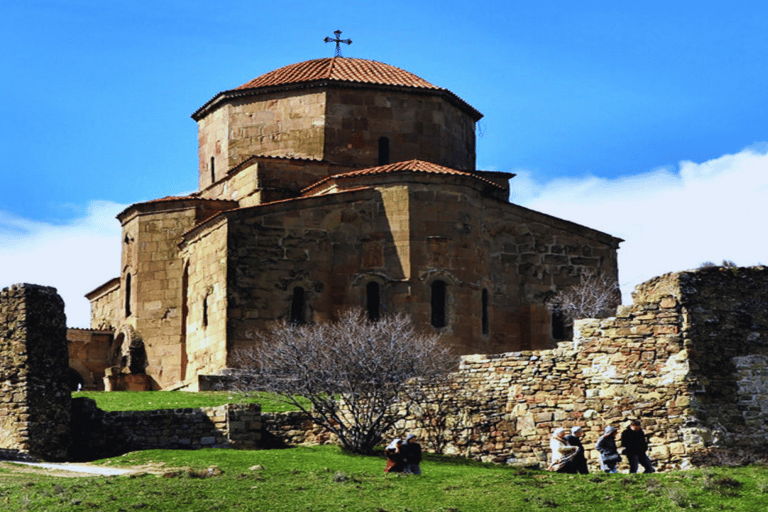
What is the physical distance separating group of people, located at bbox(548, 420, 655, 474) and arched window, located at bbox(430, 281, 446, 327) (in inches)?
486

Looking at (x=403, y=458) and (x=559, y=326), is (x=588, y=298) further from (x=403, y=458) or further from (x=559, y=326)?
(x=403, y=458)

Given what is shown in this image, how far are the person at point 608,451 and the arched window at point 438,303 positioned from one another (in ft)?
40.9

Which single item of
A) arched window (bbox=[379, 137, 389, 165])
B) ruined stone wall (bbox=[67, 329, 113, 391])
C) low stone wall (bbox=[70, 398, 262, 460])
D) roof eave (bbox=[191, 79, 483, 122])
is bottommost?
low stone wall (bbox=[70, 398, 262, 460])

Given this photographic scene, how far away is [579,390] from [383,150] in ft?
55.5

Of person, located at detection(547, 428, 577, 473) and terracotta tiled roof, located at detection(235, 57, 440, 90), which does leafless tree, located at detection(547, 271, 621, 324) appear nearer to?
terracotta tiled roof, located at detection(235, 57, 440, 90)

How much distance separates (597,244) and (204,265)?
391 inches

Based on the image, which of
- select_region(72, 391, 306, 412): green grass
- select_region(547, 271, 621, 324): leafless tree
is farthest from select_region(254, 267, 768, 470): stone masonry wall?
select_region(547, 271, 621, 324): leafless tree

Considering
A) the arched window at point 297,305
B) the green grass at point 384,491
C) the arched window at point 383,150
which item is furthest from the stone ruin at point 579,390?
the arched window at point 383,150

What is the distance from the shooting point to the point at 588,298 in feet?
119

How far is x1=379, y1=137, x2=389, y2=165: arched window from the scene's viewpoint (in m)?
39.8

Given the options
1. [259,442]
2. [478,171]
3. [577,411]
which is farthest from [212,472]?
[478,171]

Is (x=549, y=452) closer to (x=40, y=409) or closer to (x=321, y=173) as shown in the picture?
(x=40, y=409)

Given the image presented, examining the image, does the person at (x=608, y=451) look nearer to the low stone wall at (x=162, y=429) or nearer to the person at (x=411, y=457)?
the person at (x=411, y=457)

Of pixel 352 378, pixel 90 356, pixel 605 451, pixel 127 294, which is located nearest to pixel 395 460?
pixel 605 451
